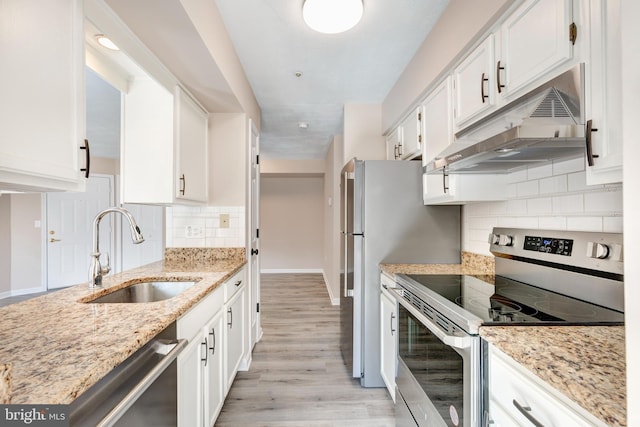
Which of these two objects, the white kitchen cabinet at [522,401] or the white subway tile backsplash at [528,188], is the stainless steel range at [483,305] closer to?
the white kitchen cabinet at [522,401]

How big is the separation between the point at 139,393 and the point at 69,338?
0.25 m

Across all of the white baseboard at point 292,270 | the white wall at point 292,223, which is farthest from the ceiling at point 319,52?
the white baseboard at point 292,270

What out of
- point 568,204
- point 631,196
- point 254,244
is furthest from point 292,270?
point 631,196

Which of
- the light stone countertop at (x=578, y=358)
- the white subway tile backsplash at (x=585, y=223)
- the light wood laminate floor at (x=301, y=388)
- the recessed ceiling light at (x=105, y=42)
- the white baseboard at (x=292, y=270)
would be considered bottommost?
the light wood laminate floor at (x=301, y=388)

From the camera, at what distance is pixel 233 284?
2.07 m

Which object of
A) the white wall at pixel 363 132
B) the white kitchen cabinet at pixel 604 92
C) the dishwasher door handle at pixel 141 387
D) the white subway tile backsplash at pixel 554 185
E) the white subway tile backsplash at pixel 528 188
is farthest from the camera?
the white wall at pixel 363 132

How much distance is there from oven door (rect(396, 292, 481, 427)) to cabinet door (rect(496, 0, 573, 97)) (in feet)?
3.31

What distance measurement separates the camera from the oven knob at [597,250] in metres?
1.07

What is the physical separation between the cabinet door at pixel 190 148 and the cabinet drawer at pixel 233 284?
2.08ft

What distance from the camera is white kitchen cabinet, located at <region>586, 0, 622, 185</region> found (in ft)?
2.72

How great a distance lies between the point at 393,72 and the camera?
97.2 inches

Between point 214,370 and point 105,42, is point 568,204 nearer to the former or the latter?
point 214,370

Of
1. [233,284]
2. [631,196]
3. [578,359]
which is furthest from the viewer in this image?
[233,284]

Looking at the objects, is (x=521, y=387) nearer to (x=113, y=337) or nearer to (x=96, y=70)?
(x=113, y=337)
